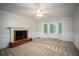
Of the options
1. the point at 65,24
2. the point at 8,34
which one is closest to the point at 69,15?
the point at 65,24

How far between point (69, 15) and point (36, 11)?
70 centimetres

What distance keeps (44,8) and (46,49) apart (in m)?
0.86

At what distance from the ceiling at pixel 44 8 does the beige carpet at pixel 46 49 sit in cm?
57

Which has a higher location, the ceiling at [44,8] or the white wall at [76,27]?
the ceiling at [44,8]

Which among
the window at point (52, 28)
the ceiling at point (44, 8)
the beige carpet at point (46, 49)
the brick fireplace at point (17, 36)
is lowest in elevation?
the beige carpet at point (46, 49)

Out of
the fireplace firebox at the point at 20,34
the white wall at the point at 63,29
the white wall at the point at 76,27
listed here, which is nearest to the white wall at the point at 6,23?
the fireplace firebox at the point at 20,34

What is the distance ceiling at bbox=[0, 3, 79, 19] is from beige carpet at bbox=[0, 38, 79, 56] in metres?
0.57

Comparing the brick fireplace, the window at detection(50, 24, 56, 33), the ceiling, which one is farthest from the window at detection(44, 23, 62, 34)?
the brick fireplace

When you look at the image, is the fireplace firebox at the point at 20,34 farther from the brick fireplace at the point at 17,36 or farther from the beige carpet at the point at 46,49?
the beige carpet at the point at 46,49

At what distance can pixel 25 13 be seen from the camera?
227 cm

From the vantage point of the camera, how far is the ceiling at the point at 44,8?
2.12 metres

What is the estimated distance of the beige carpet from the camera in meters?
2.13

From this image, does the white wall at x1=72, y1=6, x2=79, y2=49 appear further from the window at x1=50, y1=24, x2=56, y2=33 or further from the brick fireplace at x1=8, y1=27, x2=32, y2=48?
the brick fireplace at x1=8, y1=27, x2=32, y2=48

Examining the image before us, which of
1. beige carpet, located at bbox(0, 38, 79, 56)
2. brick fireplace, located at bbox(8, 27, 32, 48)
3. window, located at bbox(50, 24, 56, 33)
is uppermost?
window, located at bbox(50, 24, 56, 33)
